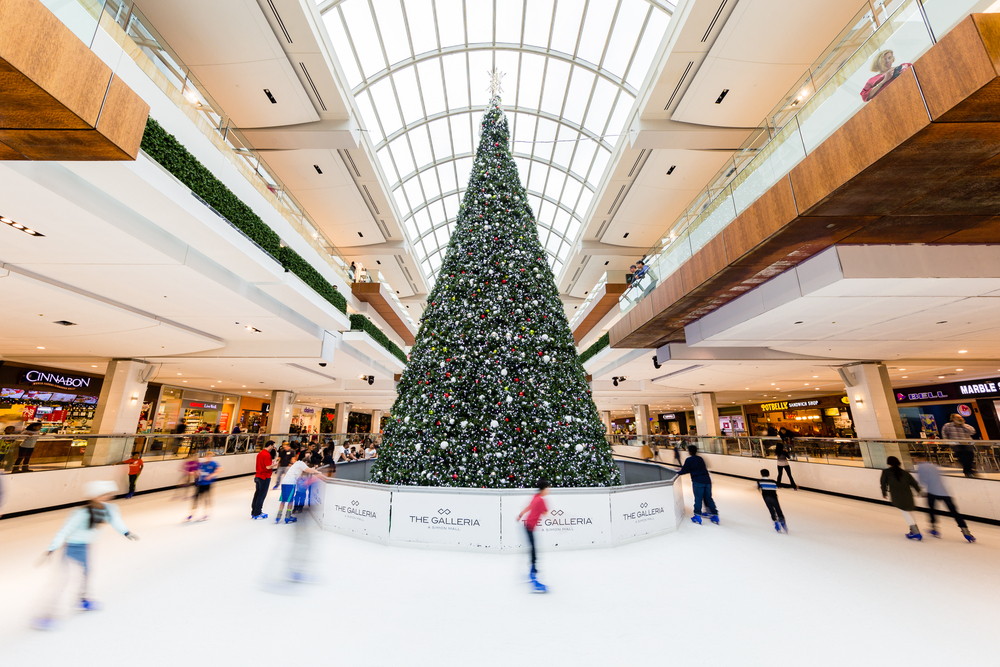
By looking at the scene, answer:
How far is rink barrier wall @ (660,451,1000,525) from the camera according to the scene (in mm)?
8212

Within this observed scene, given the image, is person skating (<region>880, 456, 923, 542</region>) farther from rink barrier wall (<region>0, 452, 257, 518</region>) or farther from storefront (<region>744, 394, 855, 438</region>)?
storefront (<region>744, 394, 855, 438</region>)

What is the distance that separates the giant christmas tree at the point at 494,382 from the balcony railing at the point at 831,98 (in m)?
3.85

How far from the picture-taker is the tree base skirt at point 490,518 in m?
5.86

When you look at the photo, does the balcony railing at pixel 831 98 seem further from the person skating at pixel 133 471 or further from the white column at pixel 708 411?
the white column at pixel 708 411

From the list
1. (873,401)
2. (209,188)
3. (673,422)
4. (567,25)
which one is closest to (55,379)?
(209,188)

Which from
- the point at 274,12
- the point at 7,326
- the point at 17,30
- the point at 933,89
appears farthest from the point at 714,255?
the point at 7,326

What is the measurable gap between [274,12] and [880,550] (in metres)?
16.1

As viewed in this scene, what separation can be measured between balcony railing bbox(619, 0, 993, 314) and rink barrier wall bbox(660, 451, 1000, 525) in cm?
717

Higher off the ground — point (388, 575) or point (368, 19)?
point (368, 19)

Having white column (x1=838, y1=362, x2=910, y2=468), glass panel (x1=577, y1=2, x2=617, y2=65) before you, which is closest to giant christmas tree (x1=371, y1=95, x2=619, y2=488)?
glass panel (x1=577, y1=2, x2=617, y2=65)

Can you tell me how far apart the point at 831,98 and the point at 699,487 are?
22.5 feet

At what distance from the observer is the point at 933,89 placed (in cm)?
381

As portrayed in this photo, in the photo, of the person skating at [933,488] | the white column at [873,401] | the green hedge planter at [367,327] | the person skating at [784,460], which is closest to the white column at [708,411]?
the white column at [873,401]

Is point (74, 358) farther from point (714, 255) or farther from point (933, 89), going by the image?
point (933, 89)
